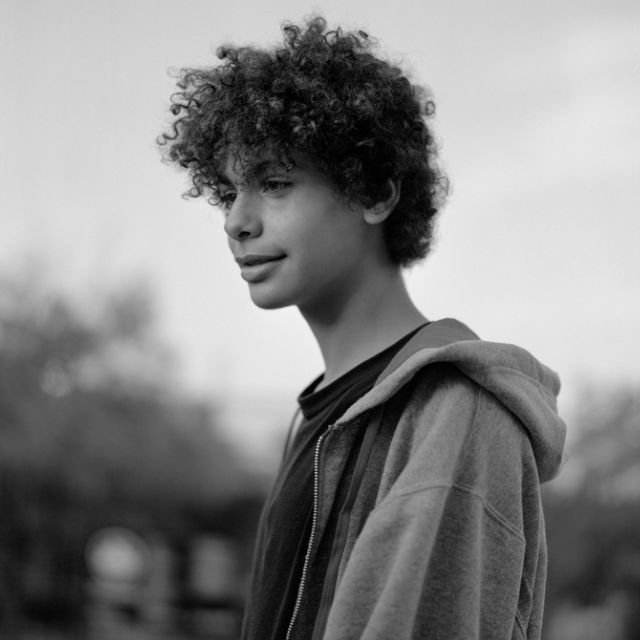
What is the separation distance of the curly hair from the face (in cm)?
3

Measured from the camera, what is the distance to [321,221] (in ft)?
7.20

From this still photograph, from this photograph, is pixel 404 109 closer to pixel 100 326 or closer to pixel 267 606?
pixel 267 606

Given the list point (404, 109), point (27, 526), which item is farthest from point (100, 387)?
point (404, 109)

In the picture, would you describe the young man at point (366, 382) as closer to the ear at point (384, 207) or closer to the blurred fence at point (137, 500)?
the ear at point (384, 207)

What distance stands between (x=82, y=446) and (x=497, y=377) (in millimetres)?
24890

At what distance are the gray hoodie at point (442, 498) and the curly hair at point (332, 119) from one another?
38 centimetres

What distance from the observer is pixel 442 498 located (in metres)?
1.84

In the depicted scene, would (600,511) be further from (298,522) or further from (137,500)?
(298,522)

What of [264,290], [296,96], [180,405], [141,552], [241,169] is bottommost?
[141,552]

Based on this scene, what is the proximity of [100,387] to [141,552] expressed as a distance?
7.14 m

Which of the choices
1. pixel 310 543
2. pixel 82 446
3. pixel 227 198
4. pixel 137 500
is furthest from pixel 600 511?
pixel 310 543

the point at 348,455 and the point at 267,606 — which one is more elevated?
the point at 348,455

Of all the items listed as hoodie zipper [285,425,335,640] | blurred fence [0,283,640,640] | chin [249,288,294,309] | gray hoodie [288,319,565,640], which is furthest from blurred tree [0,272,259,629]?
gray hoodie [288,319,565,640]

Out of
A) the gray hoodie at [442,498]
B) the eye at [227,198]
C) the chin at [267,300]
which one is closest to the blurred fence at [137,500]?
the eye at [227,198]
